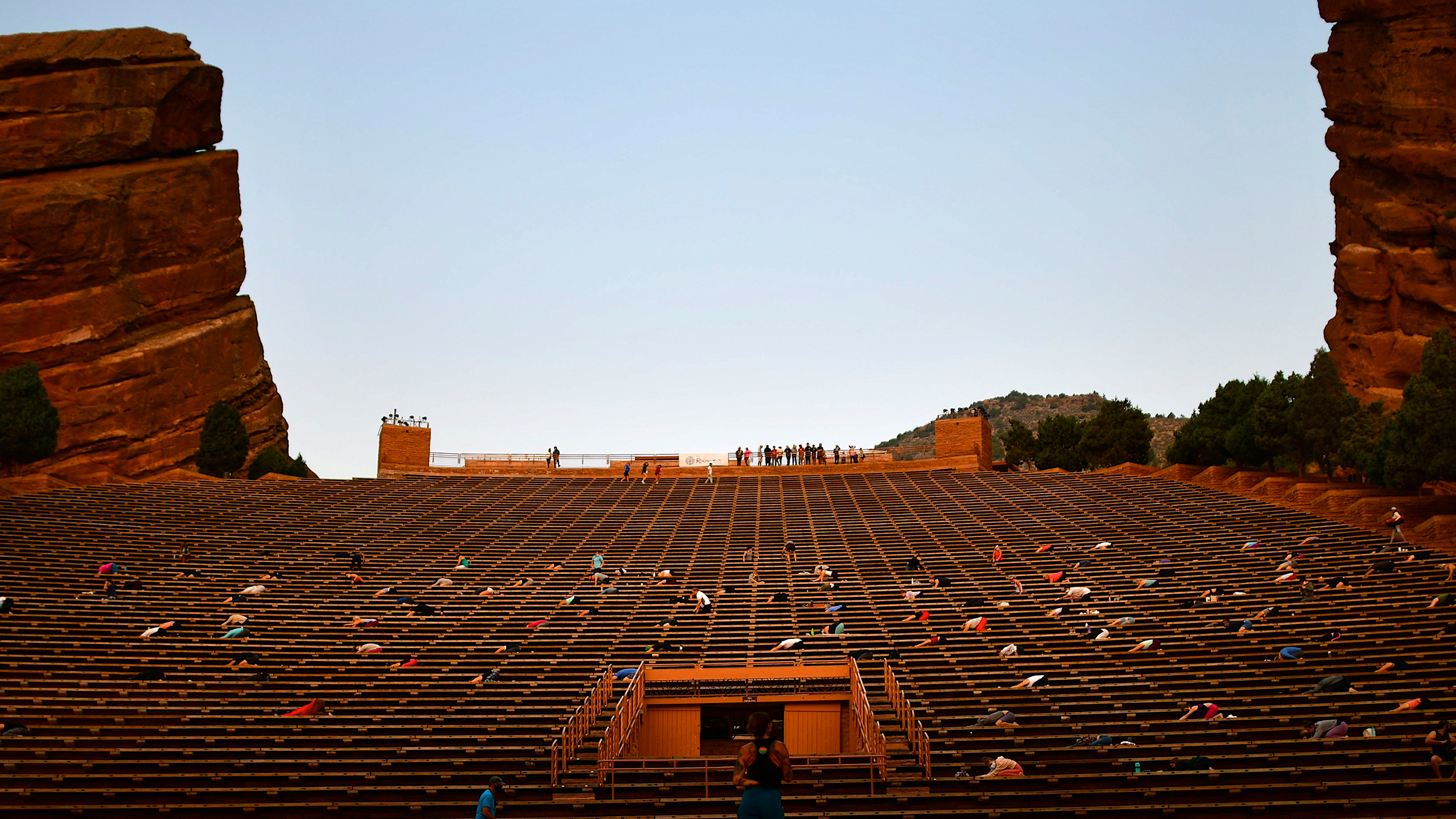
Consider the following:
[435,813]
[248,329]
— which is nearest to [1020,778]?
[435,813]

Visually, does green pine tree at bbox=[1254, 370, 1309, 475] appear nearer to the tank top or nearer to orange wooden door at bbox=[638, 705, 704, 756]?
orange wooden door at bbox=[638, 705, 704, 756]

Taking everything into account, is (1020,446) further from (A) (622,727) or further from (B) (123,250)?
(B) (123,250)

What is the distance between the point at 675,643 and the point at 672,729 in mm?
2456

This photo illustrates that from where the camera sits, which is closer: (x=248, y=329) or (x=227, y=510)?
(x=227, y=510)

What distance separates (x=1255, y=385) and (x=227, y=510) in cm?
4190

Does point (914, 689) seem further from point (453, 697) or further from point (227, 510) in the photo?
point (227, 510)

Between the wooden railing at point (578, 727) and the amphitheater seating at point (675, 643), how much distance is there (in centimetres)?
33

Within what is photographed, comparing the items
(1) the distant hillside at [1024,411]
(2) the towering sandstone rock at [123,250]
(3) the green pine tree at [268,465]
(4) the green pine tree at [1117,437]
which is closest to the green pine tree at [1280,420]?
(4) the green pine tree at [1117,437]

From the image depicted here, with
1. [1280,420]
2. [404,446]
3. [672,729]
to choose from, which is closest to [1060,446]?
[1280,420]

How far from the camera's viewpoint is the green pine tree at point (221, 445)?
182 feet

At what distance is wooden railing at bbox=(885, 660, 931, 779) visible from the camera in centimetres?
1564

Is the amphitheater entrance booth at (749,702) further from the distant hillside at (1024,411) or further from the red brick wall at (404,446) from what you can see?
the distant hillside at (1024,411)

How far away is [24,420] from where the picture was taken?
4503 cm

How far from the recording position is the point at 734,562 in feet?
112
